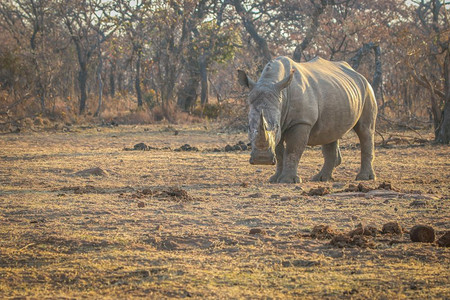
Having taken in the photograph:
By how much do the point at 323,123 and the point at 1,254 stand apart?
510cm

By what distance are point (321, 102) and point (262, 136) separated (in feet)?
5.42

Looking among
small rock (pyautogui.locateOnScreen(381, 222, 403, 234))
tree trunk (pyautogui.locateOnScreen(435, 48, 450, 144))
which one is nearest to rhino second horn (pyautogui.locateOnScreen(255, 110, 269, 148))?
small rock (pyautogui.locateOnScreen(381, 222, 403, 234))

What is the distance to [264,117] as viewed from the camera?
7.70 m

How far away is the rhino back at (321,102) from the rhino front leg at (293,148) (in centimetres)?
9

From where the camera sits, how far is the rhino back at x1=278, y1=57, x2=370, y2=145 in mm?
8406

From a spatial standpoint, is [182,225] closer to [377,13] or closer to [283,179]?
[283,179]

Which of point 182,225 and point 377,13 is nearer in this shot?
point 182,225

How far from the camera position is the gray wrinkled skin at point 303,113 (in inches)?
305

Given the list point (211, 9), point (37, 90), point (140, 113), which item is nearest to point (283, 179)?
point (140, 113)

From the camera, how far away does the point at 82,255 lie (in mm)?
4578

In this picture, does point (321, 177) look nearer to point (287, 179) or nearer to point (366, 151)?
point (366, 151)

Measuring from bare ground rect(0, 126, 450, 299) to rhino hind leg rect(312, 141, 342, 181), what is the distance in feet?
0.65

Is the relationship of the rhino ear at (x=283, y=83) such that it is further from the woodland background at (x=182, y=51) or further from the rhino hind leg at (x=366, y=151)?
the woodland background at (x=182, y=51)

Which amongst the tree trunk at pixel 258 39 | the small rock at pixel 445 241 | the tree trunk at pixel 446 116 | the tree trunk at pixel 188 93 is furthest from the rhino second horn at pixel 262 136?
the tree trunk at pixel 188 93
